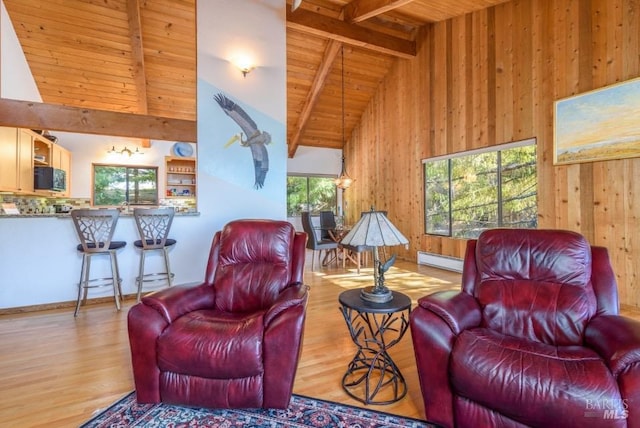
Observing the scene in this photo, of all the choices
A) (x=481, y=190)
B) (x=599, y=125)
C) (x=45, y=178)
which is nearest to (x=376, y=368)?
(x=599, y=125)

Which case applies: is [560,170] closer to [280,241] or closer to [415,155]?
[415,155]

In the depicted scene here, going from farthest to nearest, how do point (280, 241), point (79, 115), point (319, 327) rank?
point (79, 115)
point (319, 327)
point (280, 241)

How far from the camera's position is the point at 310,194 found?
8.40m

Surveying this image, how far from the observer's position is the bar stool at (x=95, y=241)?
10.1ft

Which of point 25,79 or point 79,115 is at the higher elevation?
point 25,79

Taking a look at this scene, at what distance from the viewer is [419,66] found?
19.3 feet

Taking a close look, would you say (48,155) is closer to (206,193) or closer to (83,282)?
(83,282)

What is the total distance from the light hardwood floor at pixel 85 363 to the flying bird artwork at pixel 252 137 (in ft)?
5.96

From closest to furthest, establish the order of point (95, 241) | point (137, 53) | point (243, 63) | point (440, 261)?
point (95, 241) < point (243, 63) < point (137, 53) < point (440, 261)

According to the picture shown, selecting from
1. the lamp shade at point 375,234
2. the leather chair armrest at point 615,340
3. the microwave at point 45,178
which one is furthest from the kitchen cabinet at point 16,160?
the leather chair armrest at point 615,340

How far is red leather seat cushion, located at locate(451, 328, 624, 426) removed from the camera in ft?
3.88

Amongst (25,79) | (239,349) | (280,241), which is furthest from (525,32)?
(25,79)

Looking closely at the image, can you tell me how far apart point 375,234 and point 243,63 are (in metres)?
3.23

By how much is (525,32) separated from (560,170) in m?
1.93
